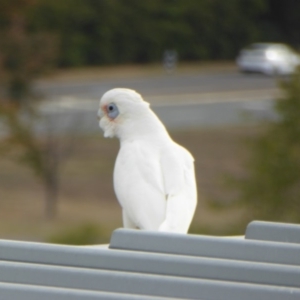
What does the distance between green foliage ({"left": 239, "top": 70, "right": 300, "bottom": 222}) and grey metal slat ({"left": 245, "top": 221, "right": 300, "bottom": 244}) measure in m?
6.90

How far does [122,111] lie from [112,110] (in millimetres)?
52

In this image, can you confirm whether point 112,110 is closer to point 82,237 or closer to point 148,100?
point 82,237

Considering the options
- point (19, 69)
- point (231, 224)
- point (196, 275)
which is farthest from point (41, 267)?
point (19, 69)

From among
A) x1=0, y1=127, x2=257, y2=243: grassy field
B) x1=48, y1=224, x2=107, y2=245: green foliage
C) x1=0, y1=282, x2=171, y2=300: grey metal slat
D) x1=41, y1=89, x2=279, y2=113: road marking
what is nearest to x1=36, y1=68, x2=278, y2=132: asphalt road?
x1=41, y1=89, x2=279, y2=113: road marking

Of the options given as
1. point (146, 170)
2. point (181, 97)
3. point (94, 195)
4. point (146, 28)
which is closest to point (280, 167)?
point (94, 195)

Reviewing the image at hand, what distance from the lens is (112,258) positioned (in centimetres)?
220

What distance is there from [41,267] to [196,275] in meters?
0.38

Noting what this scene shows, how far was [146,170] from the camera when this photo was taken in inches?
146

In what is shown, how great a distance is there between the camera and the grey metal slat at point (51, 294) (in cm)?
197

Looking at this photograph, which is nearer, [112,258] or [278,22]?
[112,258]

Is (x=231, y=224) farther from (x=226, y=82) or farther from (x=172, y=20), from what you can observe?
(x=172, y=20)

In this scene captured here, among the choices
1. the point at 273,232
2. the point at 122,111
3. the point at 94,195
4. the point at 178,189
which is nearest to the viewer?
the point at 273,232

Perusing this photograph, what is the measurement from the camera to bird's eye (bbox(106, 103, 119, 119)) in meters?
3.90

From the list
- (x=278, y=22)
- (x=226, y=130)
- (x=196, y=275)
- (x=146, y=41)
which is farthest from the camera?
(x=278, y=22)
